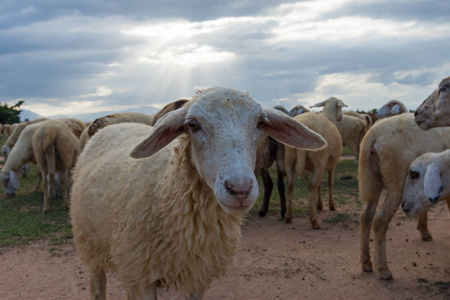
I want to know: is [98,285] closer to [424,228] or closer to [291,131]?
[291,131]

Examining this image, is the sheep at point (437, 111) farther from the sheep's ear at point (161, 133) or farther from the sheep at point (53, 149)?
the sheep at point (53, 149)

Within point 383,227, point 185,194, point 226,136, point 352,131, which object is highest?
point 226,136

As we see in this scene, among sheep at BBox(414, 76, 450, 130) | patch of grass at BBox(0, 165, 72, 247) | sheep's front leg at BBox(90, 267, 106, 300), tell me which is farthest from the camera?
patch of grass at BBox(0, 165, 72, 247)

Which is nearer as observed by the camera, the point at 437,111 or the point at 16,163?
the point at 437,111

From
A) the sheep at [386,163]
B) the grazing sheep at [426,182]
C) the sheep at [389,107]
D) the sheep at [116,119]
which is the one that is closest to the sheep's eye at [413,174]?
the grazing sheep at [426,182]

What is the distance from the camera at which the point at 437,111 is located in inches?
190

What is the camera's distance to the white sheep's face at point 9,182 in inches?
446

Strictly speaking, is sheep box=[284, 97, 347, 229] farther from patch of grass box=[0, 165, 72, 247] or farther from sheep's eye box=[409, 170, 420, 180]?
patch of grass box=[0, 165, 72, 247]

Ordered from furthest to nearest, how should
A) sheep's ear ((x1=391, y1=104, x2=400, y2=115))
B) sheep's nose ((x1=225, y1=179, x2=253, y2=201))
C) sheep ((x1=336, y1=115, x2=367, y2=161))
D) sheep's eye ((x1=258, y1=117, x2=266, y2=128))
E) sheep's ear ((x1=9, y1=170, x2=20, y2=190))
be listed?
1. sheep ((x1=336, y1=115, x2=367, y2=161))
2. sheep's ear ((x1=391, y1=104, x2=400, y2=115))
3. sheep's ear ((x1=9, y1=170, x2=20, y2=190))
4. sheep's eye ((x1=258, y1=117, x2=266, y2=128))
5. sheep's nose ((x1=225, y1=179, x2=253, y2=201))

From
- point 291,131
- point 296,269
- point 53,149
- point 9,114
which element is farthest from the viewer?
point 9,114

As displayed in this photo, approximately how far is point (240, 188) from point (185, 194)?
0.72m

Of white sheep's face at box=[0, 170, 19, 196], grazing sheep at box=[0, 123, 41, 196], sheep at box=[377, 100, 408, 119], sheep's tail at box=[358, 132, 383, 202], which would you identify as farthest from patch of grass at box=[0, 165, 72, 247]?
sheep at box=[377, 100, 408, 119]

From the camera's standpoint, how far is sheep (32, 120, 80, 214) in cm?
978

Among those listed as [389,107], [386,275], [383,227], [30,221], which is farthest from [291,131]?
[389,107]
